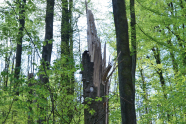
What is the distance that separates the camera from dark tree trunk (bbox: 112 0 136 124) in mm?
5731

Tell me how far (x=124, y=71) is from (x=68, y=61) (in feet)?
7.13

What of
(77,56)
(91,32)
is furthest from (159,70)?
(91,32)

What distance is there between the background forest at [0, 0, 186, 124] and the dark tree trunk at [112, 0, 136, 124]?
44cm

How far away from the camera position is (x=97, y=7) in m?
14.1

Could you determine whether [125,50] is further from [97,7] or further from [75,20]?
[97,7]

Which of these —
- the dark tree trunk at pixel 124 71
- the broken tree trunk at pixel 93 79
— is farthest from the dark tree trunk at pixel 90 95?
the dark tree trunk at pixel 124 71

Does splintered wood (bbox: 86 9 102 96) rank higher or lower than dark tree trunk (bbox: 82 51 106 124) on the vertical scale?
higher

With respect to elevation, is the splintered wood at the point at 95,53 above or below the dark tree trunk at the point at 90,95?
above

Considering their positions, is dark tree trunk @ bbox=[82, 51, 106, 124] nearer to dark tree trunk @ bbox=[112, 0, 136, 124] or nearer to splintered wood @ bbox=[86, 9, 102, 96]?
splintered wood @ bbox=[86, 9, 102, 96]

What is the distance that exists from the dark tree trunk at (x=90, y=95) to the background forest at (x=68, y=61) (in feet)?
1.29

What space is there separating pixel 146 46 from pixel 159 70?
610 cm

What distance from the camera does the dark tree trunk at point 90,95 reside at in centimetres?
366

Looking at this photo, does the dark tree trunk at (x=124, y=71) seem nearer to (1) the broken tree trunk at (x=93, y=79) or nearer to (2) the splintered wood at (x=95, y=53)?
(1) the broken tree trunk at (x=93, y=79)

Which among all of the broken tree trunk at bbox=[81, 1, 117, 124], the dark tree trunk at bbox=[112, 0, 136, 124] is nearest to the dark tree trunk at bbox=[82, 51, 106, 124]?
the broken tree trunk at bbox=[81, 1, 117, 124]
